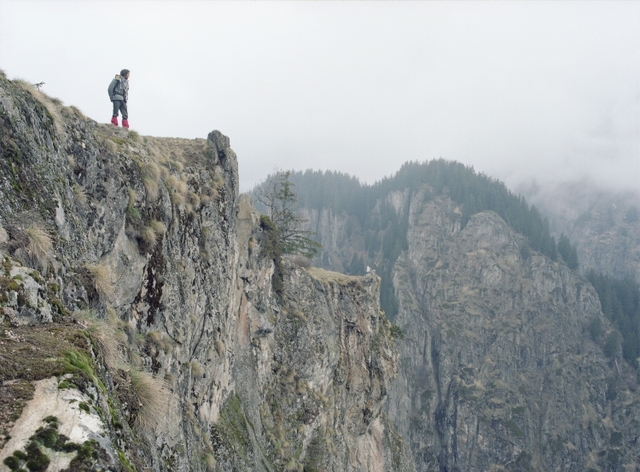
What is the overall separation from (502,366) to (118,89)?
134 metres

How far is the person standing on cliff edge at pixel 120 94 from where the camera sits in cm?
1384

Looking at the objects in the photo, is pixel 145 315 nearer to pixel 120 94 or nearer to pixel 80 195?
pixel 80 195

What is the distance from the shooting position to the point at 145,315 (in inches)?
469

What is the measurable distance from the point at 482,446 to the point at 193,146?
122082mm

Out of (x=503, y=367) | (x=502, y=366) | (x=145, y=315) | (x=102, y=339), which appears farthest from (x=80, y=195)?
(x=502, y=366)

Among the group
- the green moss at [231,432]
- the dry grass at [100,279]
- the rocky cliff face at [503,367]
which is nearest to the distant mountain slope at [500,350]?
the rocky cliff face at [503,367]

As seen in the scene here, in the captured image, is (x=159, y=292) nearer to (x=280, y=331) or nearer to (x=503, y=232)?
(x=280, y=331)

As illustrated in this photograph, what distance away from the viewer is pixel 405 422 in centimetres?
11838

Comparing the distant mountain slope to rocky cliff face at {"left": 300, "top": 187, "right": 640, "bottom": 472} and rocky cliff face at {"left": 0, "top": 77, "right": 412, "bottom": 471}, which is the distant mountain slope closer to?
rocky cliff face at {"left": 300, "top": 187, "right": 640, "bottom": 472}

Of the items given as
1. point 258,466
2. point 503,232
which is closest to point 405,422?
point 503,232

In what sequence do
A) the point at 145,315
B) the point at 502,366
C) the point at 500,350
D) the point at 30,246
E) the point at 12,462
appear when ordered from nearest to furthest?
1. the point at 12,462
2. the point at 30,246
3. the point at 145,315
4. the point at 502,366
5. the point at 500,350

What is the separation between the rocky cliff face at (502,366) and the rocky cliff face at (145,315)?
100575 mm

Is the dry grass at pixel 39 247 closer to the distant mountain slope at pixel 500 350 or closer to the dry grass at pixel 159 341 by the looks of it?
the dry grass at pixel 159 341

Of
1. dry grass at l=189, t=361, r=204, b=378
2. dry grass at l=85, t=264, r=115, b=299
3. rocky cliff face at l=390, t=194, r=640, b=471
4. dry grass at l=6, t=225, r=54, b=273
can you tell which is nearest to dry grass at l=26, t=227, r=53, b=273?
dry grass at l=6, t=225, r=54, b=273
